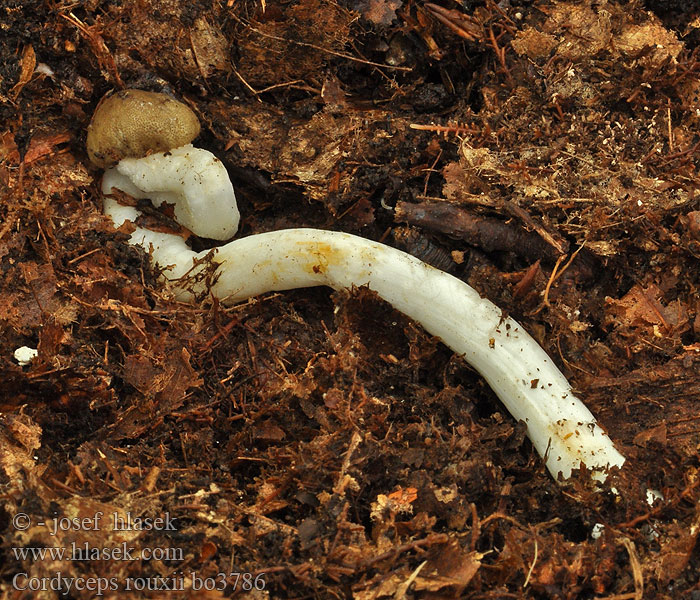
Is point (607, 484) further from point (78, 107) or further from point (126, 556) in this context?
point (78, 107)

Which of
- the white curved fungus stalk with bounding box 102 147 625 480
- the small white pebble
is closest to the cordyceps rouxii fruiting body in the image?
the white curved fungus stalk with bounding box 102 147 625 480

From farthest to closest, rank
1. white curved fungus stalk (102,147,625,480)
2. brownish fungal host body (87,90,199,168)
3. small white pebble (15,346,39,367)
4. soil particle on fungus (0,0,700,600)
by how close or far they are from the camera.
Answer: brownish fungal host body (87,90,199,168) → white curved fungus stalk (102,147,625,480) → small white pebble (15,346,39,367) → soil particle on fungus (0,0,700,600)

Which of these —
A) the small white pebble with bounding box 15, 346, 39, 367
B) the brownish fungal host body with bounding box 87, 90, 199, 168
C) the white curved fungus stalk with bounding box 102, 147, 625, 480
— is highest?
the brownish fungal host body with bounding box 87, 90, 199, 168

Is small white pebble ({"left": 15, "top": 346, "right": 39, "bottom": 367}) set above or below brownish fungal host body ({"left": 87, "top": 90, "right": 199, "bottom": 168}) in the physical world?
below

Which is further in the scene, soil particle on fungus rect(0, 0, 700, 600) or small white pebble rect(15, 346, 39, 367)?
small white pebble rect(15, 346, 39, 367)

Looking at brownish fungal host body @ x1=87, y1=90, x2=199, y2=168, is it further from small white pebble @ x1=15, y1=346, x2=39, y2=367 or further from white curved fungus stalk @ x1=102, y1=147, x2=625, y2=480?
small white pebble @ x1=15, y1=346, x2=39, y2=367

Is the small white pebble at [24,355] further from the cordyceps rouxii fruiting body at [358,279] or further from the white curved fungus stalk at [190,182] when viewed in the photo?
the white curved fungus stalk at [190,182]

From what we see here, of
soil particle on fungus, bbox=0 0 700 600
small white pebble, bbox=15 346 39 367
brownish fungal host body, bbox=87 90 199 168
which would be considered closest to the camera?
soil particle on fungus, bbox=0 0 700 600

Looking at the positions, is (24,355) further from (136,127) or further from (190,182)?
(136,127)
